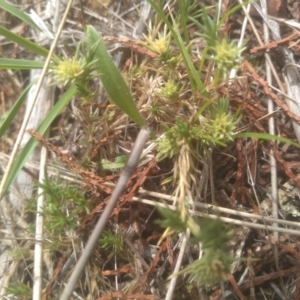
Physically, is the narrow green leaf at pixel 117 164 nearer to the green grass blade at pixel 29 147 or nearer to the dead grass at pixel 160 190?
the dead grass at pixel 160 190

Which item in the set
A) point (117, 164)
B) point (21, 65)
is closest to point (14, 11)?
point (21, 65)

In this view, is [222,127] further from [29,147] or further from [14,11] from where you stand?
[14,11]

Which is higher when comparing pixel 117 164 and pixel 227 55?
pixel 227 55

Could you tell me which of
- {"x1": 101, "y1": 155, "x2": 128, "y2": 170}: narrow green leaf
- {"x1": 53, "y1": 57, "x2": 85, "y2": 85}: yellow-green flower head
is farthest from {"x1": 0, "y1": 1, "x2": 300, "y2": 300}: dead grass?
{"x1": 53, "y1": 57, "x2": 85, "y2": 85}: yellow-green flower head

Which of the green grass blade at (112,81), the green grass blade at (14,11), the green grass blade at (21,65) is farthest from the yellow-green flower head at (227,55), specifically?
the green grass blade at (14,11)

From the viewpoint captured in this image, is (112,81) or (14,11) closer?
(112,81)

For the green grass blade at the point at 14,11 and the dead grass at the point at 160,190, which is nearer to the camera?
the dead grass at the point at 160,190

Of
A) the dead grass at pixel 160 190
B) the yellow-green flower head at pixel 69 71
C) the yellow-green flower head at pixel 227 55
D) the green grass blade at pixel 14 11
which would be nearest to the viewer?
the yellow-green flower head at pixel 227 55

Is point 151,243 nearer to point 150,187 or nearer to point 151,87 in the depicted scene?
point 150,187
